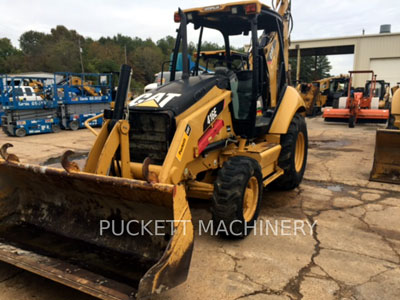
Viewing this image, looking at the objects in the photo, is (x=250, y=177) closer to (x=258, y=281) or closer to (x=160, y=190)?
(x=258, y=281)

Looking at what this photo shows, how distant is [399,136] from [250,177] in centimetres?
368

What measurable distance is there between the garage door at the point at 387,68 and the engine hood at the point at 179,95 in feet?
89.0

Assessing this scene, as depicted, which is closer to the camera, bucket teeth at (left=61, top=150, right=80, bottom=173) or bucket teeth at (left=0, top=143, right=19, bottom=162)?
bucket teeth at (left=61, top=150, right=80, bottom=173)

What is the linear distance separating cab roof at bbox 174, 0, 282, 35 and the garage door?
25.6m

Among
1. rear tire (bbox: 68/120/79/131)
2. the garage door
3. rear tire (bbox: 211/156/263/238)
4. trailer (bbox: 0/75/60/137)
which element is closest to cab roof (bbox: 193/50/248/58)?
rear tire (bbox: 211/156/263/238)

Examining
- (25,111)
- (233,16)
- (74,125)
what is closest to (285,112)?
(233,16)

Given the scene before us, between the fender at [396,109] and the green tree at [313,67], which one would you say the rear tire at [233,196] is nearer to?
the fender at [396,109]

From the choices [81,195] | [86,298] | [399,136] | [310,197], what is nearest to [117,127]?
[81,195]

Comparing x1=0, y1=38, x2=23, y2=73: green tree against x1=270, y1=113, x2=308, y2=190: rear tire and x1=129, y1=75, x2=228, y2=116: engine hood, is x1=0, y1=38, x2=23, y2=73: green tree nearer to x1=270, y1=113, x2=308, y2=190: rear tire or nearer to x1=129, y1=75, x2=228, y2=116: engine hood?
x1=270, y1=113, x2=308, y2=190: rear tire

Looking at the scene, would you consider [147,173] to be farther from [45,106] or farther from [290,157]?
[45,106]

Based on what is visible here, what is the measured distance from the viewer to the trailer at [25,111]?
13.0 metres

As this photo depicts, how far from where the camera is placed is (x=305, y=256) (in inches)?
137

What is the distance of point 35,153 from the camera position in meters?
9.48

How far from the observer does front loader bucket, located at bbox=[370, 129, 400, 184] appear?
5926 mm
